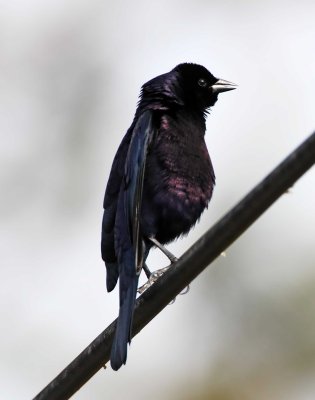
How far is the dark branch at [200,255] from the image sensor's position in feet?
7.80

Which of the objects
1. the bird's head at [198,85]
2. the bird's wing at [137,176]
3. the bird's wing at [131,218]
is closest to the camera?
the bird's wing at [131,218]

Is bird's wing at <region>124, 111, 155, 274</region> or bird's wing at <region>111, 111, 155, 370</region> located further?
bird's wing at <region>124, 111, 155, 274</region>

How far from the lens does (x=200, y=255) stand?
8.72ft

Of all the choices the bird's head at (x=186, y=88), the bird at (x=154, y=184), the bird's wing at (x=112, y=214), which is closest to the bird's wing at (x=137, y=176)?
the bird at (x=154, y=184)

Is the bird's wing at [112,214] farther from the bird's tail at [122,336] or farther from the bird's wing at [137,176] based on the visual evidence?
the bird's tail at [122,336]

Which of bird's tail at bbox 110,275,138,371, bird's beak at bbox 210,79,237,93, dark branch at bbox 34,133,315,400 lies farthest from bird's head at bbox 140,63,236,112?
dark branch at bbox 34,133,315,400

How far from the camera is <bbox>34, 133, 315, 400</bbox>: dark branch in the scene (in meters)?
2.38

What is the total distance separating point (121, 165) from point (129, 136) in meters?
0.20

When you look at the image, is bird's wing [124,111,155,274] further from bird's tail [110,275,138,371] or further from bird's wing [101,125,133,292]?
bird's tail [110,275,138,371]

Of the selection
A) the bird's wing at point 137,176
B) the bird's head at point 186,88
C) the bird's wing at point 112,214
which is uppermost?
the bird's head at point 186,88

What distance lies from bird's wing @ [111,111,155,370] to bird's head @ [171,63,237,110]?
66cm

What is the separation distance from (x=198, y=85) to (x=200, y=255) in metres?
3.38

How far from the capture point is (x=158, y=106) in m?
5.33

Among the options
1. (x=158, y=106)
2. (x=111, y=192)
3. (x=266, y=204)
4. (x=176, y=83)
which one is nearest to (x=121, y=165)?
(x=111, y=192)
